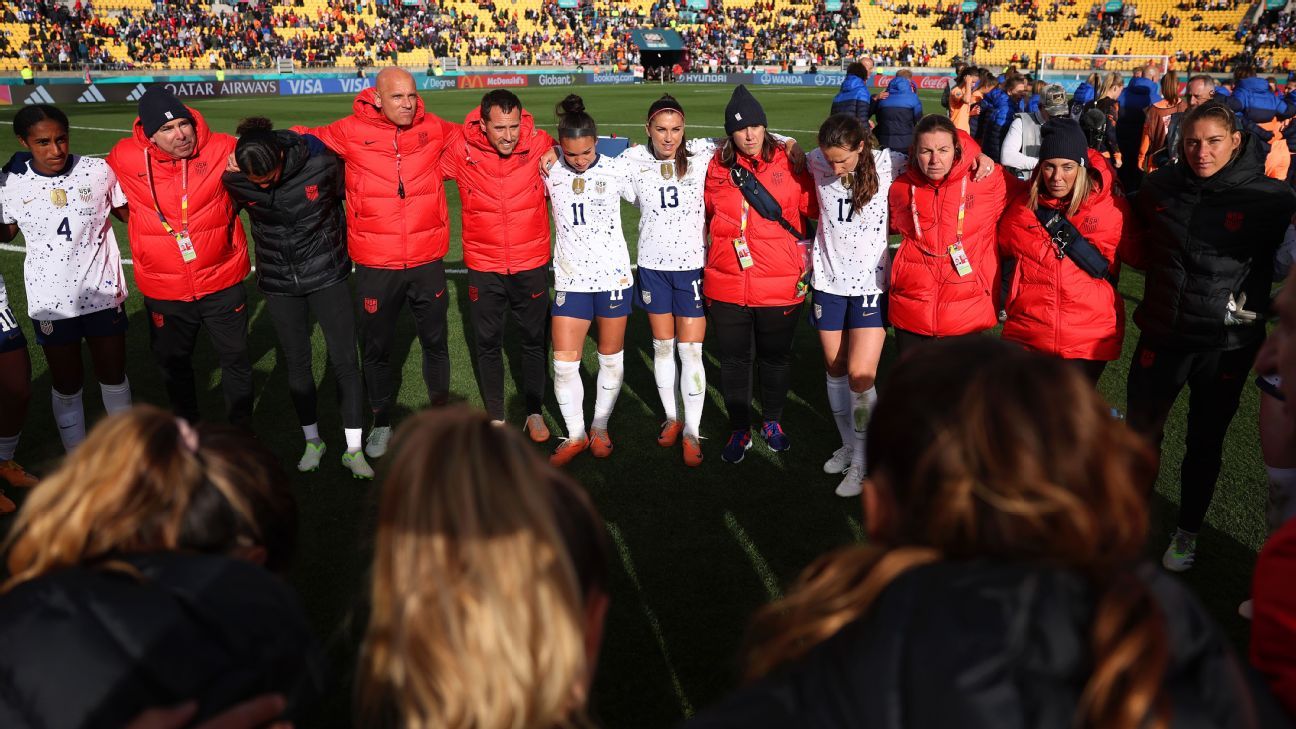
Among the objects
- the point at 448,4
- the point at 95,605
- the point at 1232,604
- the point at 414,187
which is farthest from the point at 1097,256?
the point at 448,4

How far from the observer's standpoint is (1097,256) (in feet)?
12.7

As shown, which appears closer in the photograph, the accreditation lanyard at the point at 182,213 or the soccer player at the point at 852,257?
the soccer player at the point at 852,257

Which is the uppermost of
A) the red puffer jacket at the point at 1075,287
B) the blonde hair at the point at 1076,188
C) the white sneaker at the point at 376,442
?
the blonde hair at the point at 1076,188

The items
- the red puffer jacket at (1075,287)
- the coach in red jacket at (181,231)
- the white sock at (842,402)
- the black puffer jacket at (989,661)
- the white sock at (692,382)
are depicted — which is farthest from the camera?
the white sock at (692,382)

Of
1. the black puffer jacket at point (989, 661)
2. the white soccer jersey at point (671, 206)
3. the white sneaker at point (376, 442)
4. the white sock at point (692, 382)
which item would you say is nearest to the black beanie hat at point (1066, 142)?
the white soccer jersey at point (671, 206)

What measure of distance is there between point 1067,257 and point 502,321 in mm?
3244

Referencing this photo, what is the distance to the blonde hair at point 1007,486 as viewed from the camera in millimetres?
1143

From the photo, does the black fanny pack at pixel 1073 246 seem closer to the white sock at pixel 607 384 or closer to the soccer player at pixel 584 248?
the soccer player at pixel 584 248

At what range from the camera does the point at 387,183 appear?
16.2 ft

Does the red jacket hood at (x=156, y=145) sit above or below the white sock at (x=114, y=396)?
above

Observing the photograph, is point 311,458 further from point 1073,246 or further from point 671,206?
point 1073,246

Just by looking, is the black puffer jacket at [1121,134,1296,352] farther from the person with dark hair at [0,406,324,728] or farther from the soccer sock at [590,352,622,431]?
the person with dark hair at [0,406,324,728]

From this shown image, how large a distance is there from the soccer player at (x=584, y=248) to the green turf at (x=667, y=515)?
74 cm

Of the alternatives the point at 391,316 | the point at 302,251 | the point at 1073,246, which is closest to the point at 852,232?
the point at 1073,246
